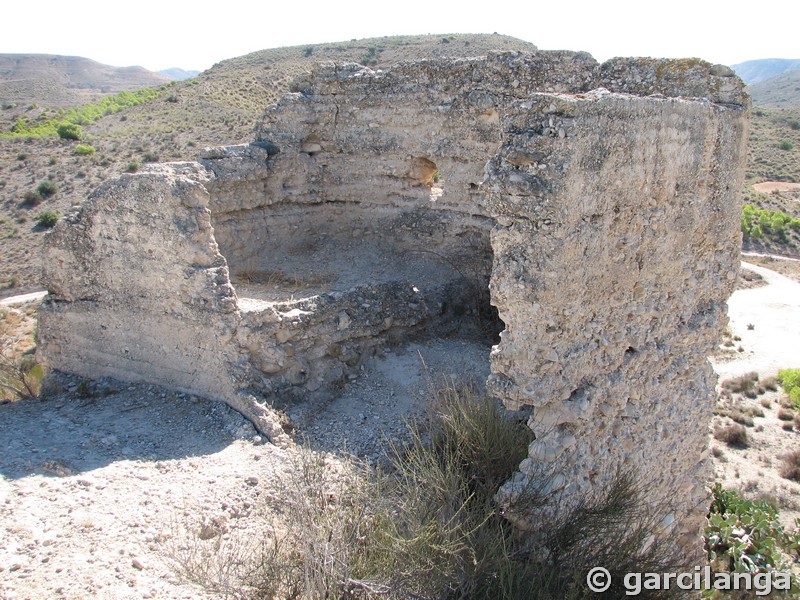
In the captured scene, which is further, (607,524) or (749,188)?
(749,188)

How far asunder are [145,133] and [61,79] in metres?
51.7

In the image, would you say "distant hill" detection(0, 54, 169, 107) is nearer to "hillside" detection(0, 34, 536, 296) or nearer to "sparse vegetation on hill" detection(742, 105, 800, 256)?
"hillside" detection(0, 34, 536, 296)

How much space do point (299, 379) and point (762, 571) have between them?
219 inches

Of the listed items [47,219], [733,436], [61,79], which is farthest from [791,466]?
[61,79]

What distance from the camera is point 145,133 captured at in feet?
90.0

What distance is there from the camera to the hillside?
2077 centimetres

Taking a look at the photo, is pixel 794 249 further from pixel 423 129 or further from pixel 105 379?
pixel 105 379

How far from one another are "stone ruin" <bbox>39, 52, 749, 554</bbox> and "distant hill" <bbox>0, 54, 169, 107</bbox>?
43.6 m

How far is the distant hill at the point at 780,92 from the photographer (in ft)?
200

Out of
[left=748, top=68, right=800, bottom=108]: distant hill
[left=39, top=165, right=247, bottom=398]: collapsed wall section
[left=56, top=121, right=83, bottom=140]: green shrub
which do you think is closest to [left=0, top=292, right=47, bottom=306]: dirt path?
[left=56, top=121, right=83, bottom=140]: green shrub

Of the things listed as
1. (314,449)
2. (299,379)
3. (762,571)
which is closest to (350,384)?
(299,379)

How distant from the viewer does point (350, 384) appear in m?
7.27

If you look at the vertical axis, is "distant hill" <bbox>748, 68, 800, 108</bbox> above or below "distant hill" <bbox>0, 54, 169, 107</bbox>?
below

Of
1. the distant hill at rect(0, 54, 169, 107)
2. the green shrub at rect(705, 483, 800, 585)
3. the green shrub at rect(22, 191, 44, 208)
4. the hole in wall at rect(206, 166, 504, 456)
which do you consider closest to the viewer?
the hole in wall at rect(206, 166, 504, 456)
